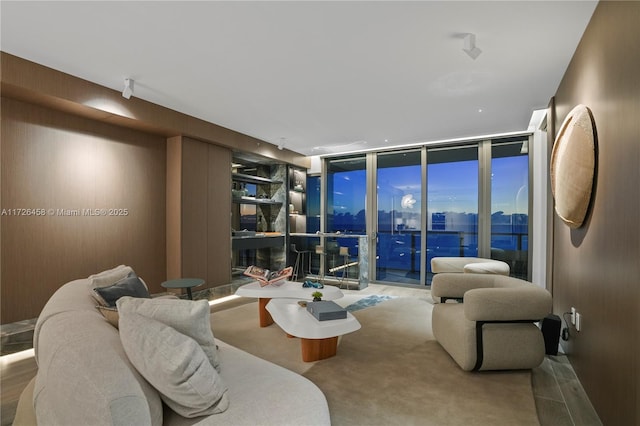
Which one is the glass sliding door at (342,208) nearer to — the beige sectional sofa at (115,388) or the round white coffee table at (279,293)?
the round white coffee table at (279,293)

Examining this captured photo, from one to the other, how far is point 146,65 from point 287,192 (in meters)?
4.08

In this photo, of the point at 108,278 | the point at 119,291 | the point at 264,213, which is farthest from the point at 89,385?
the point at 264,213

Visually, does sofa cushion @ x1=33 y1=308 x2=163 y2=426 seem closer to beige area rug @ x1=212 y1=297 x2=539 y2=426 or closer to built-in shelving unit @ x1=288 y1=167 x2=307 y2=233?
beige area rug @ x1=212 y1=297 x2=539 y2=426

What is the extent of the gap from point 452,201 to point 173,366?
5.84 meters

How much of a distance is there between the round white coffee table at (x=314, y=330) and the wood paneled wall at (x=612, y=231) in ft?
5.40

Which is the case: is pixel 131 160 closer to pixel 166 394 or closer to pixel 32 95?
pixel 32 95

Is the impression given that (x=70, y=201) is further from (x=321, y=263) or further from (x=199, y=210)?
(x=321, y=263)

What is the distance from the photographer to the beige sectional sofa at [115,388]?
1114 millimetres

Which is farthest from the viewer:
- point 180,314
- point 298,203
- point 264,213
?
point 298,203

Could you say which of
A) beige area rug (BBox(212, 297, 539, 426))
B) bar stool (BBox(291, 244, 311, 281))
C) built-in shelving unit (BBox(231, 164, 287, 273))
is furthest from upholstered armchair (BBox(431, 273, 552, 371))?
bar stool (BBox(291, 244, 311, 281))

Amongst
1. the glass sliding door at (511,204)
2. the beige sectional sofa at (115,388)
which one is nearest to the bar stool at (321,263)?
the glass sliding door at (511,204)

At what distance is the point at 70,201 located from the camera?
3.91 metres

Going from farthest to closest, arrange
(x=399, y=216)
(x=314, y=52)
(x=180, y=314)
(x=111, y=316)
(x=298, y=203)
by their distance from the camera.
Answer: (x=298, y=203) < (x=399, y=216) < (x=314, y=52) < (x=111, y=316) < (x=180, y=314)

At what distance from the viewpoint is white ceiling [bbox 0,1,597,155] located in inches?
94.2
